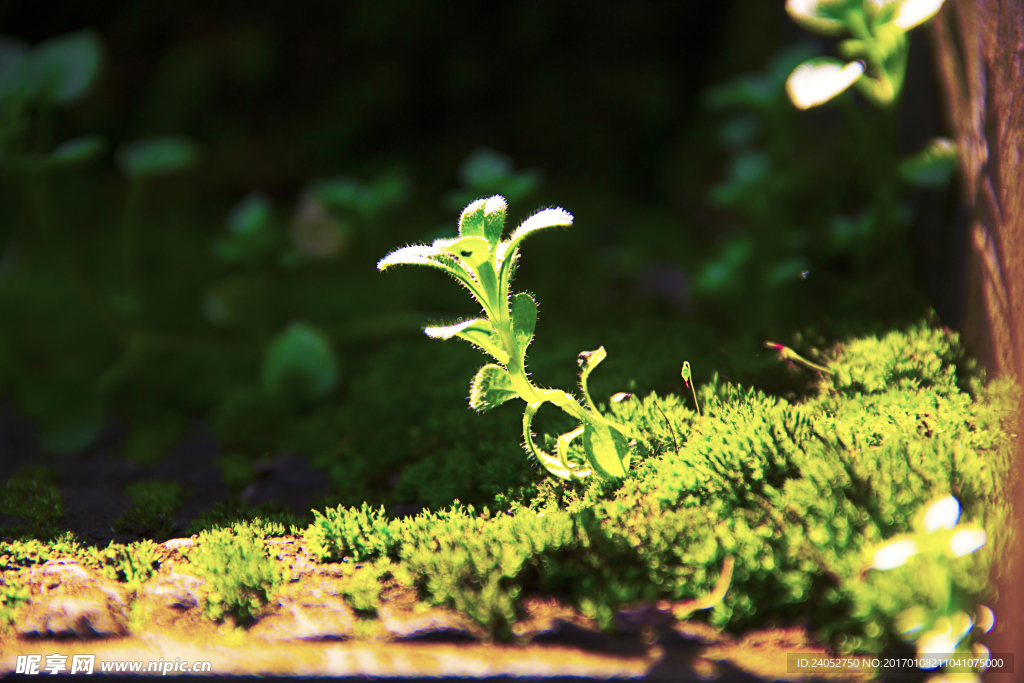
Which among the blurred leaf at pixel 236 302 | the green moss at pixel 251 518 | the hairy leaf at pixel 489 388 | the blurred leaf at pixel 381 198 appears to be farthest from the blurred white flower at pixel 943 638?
the blurred leaf at pixel 236 302

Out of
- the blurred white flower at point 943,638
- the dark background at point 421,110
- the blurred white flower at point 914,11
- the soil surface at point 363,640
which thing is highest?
the dark background at point 421,110

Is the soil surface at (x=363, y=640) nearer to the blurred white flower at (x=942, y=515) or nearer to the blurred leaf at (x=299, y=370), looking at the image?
the blurred white flower at (x=942, y=515)

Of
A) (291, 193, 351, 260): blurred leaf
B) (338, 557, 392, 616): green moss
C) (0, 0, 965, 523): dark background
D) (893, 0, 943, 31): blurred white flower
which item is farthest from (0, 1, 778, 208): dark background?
(338, 557, 392, 616): green moss

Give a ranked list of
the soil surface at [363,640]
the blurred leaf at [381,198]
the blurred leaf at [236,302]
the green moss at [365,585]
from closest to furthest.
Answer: the soil surface at [363,640] < the green moss at [365,585] < the blurred leaf at [381,198] < the blurred leaf at [236,302]

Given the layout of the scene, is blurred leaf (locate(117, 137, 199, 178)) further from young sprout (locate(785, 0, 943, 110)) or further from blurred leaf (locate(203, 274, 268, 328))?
young sprout (locate(785, 0, 943, 110))

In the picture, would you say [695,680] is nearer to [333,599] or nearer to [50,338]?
[333,599]

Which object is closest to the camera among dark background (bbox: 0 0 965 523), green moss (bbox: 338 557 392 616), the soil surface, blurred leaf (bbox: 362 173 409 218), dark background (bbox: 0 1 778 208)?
the soil surface
